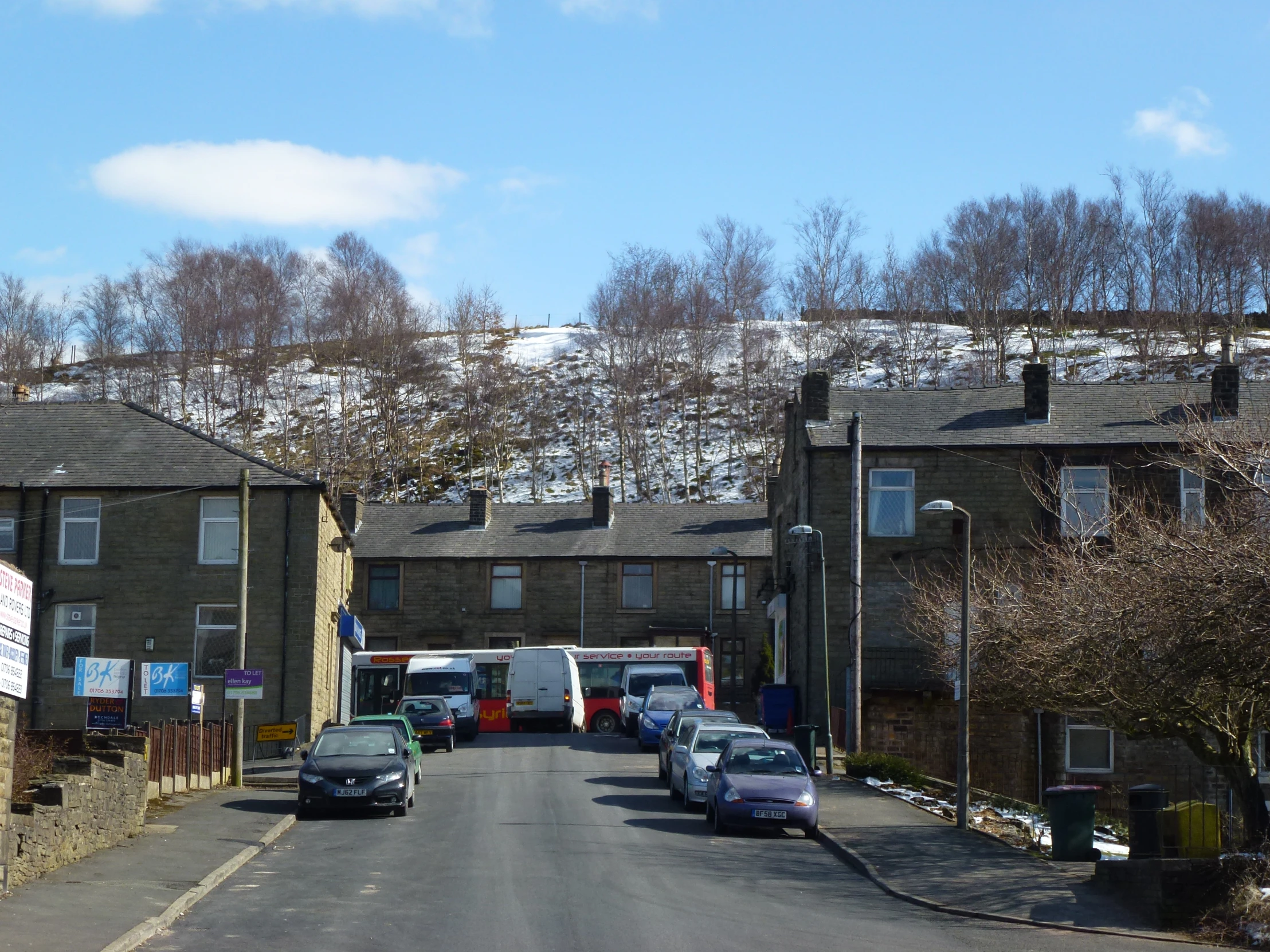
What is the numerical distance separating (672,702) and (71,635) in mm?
15724

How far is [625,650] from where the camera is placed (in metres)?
41.2

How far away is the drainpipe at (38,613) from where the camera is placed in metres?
33.9

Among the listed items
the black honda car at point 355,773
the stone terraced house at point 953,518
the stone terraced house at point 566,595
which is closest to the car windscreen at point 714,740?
the black honda car at point 355,773

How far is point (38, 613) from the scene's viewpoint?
34344mm

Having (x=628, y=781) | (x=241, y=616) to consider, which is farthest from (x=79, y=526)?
(x=628, y=781)

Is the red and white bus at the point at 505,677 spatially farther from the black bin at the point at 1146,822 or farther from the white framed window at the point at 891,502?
the black bin at the point at 1146,822

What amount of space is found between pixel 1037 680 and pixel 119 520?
81.1 feet

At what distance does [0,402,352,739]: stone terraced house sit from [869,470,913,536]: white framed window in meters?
14.6

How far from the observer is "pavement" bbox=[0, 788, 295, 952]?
11172mm

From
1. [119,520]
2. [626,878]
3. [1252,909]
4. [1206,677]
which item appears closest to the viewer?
[1252,909]

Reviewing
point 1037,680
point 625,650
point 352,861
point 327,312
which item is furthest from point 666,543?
point 327,312

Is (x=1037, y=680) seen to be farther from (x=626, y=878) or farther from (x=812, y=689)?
(x=812, y=689)

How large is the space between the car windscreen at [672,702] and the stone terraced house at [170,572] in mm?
8663

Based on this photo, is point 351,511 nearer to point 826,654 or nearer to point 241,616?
point 241,616
